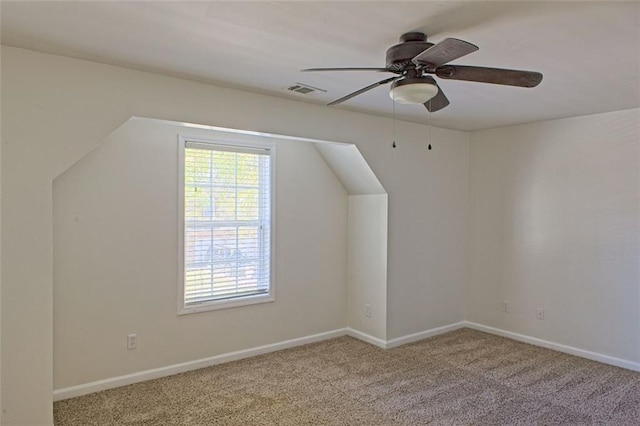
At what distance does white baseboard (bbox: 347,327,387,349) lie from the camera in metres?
4.44

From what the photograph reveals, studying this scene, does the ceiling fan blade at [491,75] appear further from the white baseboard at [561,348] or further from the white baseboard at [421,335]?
the white baseboard at [561,348]

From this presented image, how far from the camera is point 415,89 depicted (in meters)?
2.16

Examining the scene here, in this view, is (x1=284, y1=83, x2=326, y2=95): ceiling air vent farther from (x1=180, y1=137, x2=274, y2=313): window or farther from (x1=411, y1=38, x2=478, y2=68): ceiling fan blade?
(x1=411, y1=38, x2=478, y2=68): ceiling fan blade

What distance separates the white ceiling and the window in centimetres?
95

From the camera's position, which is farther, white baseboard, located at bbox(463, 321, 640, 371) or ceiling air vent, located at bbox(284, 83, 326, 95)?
white baseboard, located at bbox(463, 321, 640, 371)

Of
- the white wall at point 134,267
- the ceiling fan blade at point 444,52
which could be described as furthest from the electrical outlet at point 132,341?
the ceiling fan blade at point 444,52

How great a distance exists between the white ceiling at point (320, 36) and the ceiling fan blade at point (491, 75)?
220 millimetres

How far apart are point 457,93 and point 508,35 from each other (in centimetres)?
115

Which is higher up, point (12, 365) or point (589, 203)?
point (589, 203)

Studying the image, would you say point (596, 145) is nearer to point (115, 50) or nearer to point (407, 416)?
point (407, 416)

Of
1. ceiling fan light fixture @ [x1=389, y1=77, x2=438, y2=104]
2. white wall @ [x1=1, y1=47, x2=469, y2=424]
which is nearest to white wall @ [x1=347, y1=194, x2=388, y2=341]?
white wall @ [x1=1, y1=47, x2=469, y2=424]

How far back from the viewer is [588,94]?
3.38m

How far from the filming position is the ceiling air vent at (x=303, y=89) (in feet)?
10.6

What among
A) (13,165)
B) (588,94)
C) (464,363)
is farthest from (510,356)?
(13,165)
